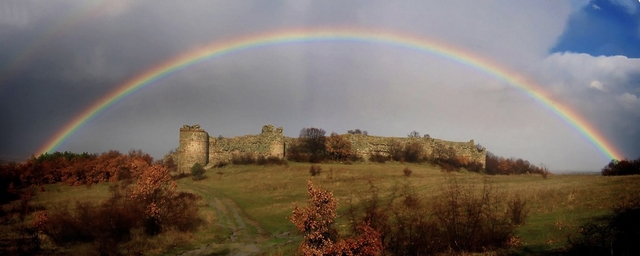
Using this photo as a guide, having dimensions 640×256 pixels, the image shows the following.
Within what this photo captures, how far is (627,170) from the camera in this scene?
3469 cm

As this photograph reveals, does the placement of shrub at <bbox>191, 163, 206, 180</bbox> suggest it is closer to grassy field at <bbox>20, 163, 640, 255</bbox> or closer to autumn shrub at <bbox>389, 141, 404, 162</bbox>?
grassy field at <bbox>20, 163, 640, 255</bbox>

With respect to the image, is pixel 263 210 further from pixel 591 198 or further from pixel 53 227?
pixel 591 198

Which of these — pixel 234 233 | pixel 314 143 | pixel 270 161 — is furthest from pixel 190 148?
pixel 234 233

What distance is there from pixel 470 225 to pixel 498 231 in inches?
35.8

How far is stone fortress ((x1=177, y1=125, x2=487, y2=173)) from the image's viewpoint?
2277 inches

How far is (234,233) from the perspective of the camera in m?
21.7

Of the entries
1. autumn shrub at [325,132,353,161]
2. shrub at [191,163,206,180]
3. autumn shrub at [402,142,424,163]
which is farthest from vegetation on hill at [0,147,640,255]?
A: autumn shrub at [402,142,424,163]

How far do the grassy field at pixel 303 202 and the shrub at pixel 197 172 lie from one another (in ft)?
19.1

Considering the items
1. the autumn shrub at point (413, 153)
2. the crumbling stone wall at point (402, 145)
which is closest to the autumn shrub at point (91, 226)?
the crumbling stone wall at point (402, 145)

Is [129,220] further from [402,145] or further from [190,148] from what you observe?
[402,145]

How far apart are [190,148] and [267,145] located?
10.7m

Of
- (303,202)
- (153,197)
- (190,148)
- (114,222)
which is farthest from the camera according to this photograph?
(190,148)

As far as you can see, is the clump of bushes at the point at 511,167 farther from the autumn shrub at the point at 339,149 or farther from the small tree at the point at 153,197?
the small tree at the point at 153,197

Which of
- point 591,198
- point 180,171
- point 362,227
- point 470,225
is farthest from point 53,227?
point 180,171
